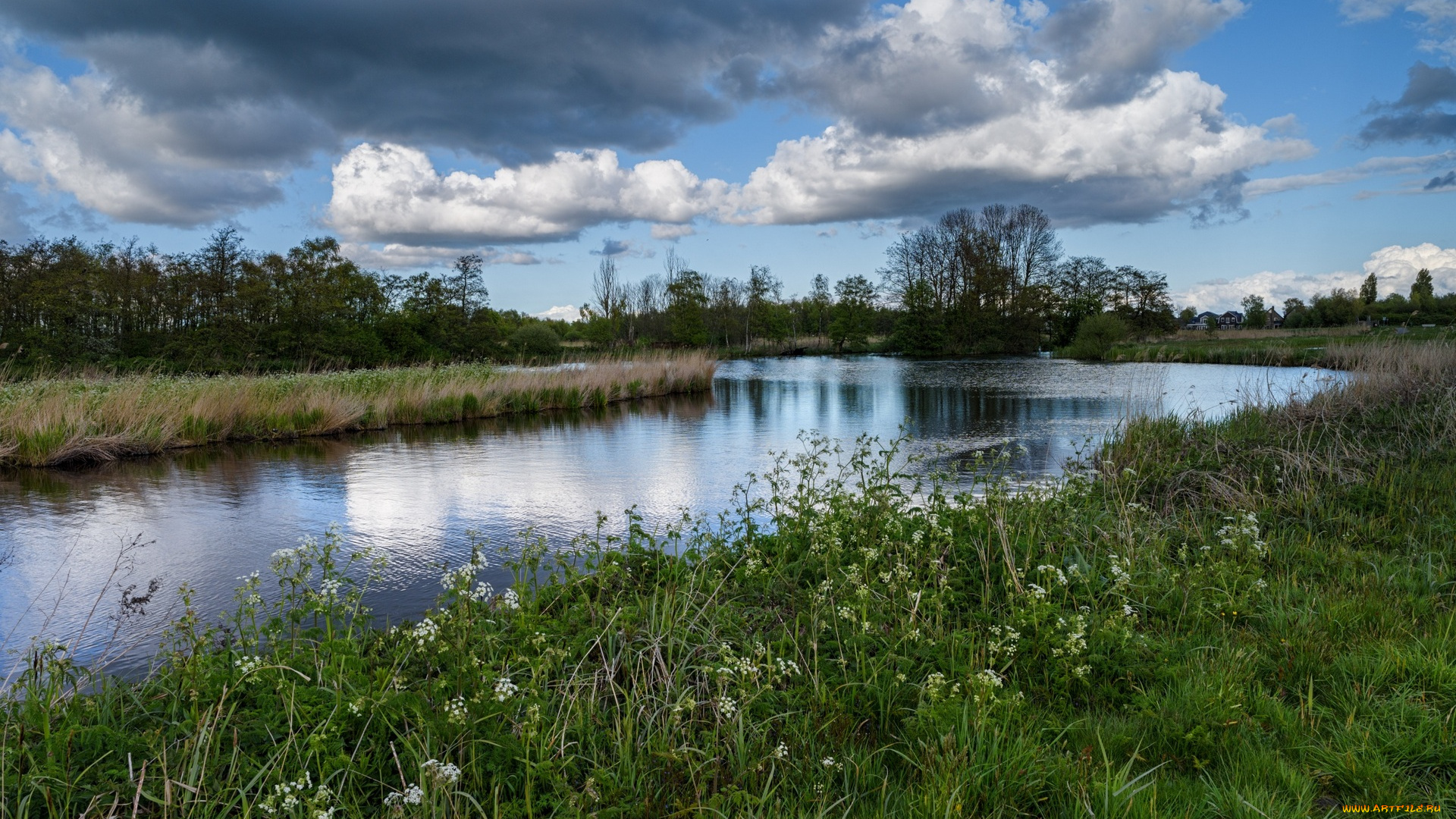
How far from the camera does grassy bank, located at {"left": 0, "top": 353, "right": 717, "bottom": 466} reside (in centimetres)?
1026

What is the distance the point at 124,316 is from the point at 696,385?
24.8 metres

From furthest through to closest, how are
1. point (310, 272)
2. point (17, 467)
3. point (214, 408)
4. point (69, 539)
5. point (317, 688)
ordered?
point (310, 272), point (214, 408), point (17, 467), point (69, 539), point (317, 688)

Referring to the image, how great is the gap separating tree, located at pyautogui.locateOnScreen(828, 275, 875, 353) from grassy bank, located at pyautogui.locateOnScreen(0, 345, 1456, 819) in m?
56.0

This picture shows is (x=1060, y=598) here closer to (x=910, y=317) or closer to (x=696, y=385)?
(x=696, y=385)

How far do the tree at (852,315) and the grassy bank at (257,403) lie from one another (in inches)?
1606

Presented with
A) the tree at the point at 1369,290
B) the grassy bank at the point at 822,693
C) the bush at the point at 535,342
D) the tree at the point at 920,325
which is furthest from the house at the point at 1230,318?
the grassy bank at the point at 822,693

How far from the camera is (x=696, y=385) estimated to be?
78.6 feet

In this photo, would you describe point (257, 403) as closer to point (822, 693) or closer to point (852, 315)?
point (822, 693)

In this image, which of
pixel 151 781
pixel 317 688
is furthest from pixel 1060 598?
pixel 151 781

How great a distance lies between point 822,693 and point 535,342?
50988mm

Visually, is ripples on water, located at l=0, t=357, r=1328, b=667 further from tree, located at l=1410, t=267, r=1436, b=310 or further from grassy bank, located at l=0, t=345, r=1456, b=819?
tree, located at l=1410, t=267, r=1436, b=310

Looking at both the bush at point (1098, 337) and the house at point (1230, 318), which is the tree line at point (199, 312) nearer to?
the bush at point (1098, 337)

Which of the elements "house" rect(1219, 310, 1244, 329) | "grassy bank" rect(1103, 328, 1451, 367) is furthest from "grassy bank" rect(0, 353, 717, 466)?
"house" rect(1219, 310, 1244, 329)

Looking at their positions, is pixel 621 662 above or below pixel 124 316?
below
